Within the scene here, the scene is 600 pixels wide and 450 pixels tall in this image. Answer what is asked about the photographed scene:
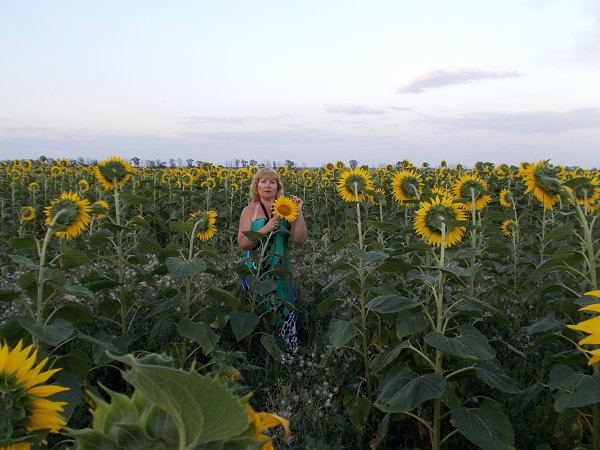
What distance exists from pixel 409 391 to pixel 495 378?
0.40 m

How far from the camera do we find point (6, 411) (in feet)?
2.54

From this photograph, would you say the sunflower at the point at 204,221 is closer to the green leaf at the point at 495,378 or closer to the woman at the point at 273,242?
the woman at the point at 273,242

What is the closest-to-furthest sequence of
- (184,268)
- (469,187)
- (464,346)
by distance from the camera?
(464,346)
(184,268)
(469,187)

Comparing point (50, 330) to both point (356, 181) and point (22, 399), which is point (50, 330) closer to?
point (22, 399)

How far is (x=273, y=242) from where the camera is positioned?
414 centimetres

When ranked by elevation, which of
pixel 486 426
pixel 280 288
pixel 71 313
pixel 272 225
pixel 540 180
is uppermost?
pixel 540 180

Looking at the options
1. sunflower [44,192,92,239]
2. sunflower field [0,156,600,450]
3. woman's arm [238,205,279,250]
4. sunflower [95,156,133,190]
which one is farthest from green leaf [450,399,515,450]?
sunflower [95,156,133,190]

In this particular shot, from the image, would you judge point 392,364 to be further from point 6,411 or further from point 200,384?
point 200,384

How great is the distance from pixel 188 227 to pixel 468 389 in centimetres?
198

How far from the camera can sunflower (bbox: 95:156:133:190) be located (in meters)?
3.37

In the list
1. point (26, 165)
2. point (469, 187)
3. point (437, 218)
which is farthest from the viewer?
point (26, 165)

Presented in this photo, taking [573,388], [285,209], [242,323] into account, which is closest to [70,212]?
[242,323]

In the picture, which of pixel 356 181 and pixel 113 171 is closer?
pixel 113 171

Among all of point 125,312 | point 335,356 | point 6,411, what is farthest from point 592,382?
point 125,312
